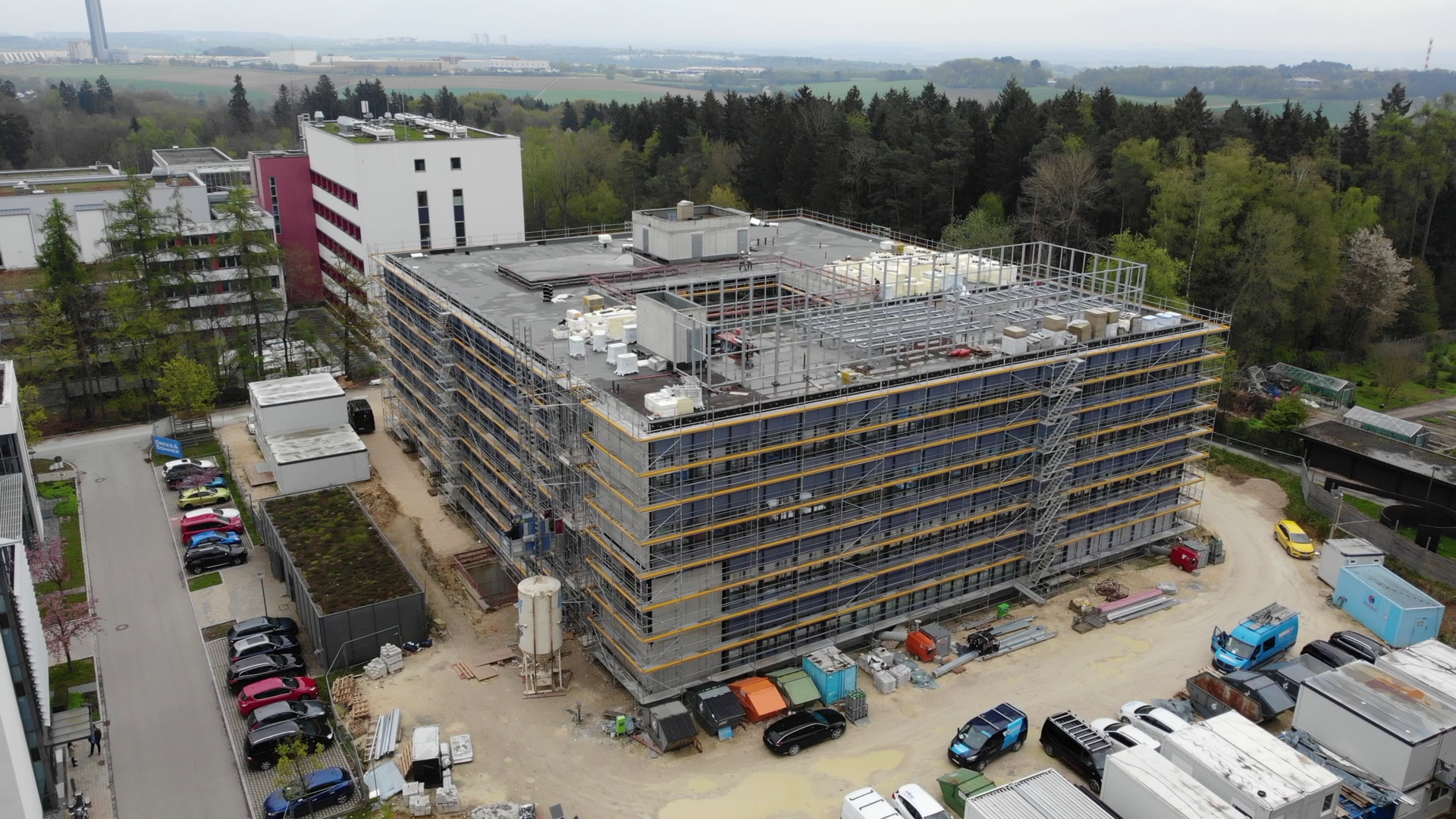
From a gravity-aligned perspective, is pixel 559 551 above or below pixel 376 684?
above

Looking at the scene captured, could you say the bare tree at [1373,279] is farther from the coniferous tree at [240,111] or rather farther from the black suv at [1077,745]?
the coniferous tree at [240,111]

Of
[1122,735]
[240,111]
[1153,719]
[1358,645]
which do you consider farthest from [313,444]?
[240,111]

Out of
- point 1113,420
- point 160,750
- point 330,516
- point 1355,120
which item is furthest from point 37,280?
point 1355,120

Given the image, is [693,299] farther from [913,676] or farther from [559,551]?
[913,676]

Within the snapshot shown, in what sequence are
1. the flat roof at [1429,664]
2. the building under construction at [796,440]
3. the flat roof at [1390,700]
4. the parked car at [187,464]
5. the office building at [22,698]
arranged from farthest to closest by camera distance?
the parked car at [187,464] < the building under construction at [796,440] < the flat roof at [1429,664] < the flat roof at [1390,700] < the office building at [22,698]

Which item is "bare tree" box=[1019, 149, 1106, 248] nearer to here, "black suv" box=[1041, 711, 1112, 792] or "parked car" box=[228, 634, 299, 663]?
"black suv" box=[1041, 711, 1112, 792]

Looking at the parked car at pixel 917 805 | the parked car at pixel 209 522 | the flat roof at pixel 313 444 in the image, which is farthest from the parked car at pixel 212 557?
the parked car at pixel 917 805
